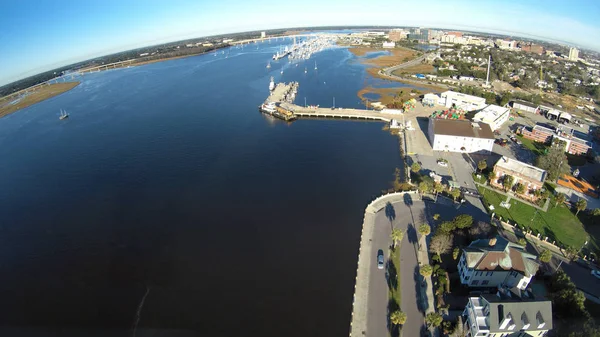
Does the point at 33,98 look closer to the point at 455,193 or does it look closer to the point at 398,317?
the point at 455,193

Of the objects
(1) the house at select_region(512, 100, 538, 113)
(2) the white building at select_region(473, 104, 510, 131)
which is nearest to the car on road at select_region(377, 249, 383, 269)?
(2) the white building at select_region(473, 104, 510, 131)

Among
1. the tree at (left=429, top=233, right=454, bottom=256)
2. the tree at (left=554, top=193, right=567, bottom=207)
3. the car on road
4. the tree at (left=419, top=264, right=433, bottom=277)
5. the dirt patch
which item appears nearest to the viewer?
the tree at (left=419, top=264, right=433, bottom=277)

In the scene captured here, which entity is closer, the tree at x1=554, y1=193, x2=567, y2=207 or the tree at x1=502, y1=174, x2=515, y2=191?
the tree at x1=554, y1=193, x2=567, y2=207

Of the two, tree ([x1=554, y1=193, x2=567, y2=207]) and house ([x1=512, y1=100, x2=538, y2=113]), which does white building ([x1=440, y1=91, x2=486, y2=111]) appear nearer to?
house ([x1=512, y1=100, x2=538, y2=113])

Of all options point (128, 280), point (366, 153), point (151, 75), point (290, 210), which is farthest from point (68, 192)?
point (151, 75)

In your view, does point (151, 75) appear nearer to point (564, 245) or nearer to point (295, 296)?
point (295, 296)

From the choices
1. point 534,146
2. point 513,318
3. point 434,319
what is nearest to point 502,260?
point 513,318
